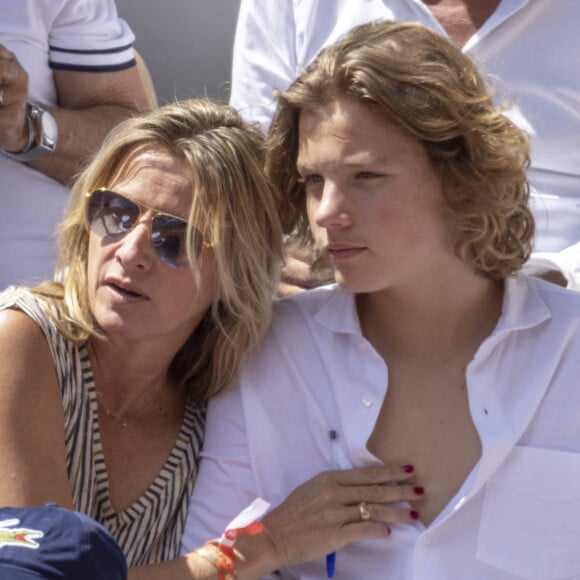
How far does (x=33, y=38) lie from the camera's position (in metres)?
2.85

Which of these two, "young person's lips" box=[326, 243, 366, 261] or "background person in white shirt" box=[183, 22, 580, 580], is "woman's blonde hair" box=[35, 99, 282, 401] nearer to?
"background person in white shirt" box=[183, 22, 580, 580]

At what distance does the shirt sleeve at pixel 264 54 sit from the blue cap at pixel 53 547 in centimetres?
182

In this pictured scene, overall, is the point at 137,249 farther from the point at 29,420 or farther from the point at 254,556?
the point at 254,556

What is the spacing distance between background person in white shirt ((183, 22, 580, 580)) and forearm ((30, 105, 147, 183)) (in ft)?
2.09

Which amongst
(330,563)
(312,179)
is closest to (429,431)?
(330,563)

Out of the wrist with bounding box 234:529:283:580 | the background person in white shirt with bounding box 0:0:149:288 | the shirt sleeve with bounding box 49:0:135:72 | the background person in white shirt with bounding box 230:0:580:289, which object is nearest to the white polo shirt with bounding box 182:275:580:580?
the wrist with bounding box 234:529:283:580

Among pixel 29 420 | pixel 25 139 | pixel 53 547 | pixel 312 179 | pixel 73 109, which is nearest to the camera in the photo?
pixel 53 547

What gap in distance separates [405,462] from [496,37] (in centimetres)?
113

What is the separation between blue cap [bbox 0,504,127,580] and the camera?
1194 millimetres

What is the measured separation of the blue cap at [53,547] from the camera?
1194 mm

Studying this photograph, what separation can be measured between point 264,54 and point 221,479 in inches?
47.5

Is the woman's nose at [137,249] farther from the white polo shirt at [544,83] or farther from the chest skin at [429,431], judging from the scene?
the white polo shirt at [544,83]

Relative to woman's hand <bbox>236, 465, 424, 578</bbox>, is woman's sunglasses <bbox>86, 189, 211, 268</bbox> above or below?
above

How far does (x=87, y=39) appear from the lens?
292 cm
